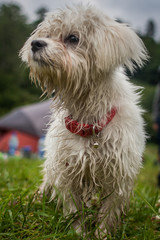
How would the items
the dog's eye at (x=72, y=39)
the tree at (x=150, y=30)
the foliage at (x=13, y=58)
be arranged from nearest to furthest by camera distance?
the dog's eye at (x=72, y=39) → the tree at (x=150, y=30) → the foliage at (x=13, y=58)

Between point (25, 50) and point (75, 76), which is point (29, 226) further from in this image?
point (25, 50)

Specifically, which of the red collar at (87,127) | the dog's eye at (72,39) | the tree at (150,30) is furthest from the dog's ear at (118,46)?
the tree at (150,30)

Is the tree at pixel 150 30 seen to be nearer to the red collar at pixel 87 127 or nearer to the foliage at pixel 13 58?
the red collar at pixel 87 127

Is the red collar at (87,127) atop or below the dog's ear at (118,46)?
below

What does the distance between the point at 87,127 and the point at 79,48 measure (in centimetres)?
62

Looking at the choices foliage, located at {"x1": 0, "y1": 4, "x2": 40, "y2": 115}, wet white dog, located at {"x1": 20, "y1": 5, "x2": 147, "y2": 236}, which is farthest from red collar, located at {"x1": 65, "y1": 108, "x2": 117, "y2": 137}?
foliage, located at {"x1": 0, "y1": 4, "x2": 40, "y2": 115}

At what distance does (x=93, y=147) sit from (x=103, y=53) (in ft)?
Result: 2.40

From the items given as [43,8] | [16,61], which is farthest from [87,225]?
[43,8]

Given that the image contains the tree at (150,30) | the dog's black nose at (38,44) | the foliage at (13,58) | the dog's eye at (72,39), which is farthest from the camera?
the foliage at (13,58)

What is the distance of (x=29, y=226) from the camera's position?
2404 millimetres

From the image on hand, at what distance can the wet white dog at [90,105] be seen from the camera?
2289mm

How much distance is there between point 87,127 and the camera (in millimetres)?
2469

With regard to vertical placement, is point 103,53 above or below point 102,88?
above

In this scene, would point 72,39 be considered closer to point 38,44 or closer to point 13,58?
point 38,44
